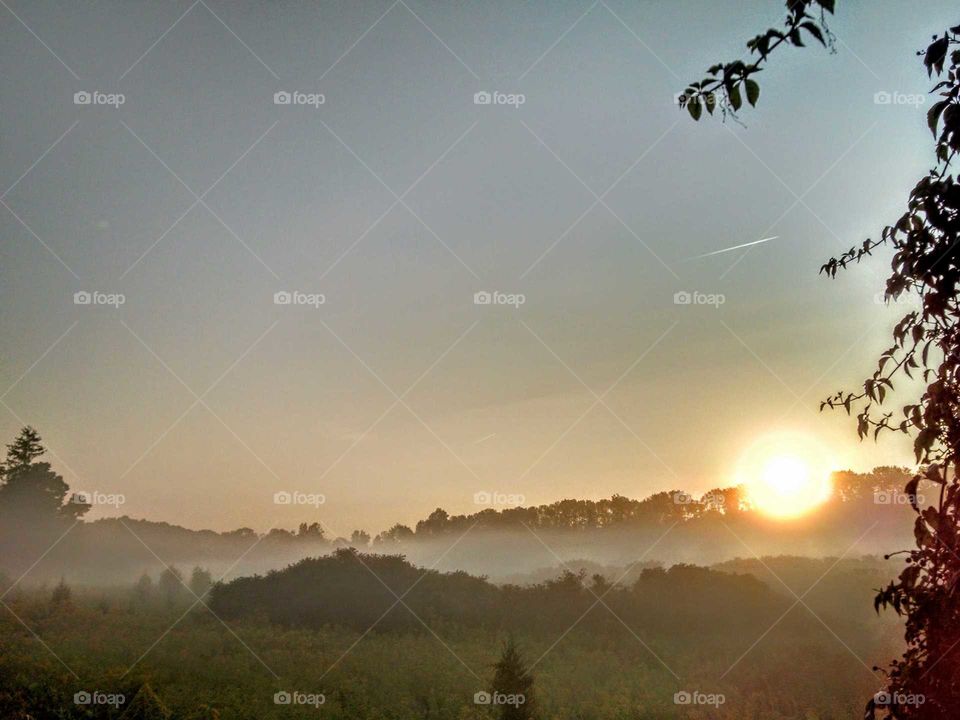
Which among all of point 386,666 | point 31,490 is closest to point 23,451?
point 31,490

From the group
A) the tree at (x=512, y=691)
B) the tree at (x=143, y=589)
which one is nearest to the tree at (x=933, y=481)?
the tree at (x=512, y=691)

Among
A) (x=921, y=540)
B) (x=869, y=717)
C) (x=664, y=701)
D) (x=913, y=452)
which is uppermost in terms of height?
(x=913, y=452)

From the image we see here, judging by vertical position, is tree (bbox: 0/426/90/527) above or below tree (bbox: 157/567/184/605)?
above

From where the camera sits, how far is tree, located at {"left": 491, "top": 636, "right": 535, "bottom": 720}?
410 inches

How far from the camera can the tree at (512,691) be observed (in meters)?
10.4

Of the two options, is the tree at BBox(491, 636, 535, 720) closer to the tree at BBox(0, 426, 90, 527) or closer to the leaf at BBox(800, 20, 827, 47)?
the tree at BBox(0, 426, 90, 527)

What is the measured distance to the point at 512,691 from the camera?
1085 centimetres

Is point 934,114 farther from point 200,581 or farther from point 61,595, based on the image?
point 200,581

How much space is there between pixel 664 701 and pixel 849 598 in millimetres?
5988

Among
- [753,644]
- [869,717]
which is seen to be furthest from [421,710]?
[869,717]

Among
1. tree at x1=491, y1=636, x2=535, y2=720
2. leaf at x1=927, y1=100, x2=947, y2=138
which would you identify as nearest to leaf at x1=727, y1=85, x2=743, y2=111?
leaf at x1=927, y1=100, x2=947, y2=138

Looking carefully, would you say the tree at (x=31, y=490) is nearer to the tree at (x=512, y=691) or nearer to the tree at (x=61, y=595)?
the tree at (x=61, y=595)

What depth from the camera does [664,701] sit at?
1476 centimetres

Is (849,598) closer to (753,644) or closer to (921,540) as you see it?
(753,644)
